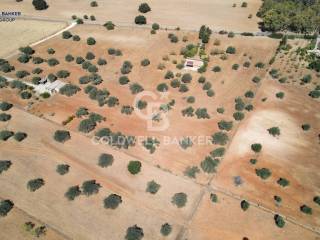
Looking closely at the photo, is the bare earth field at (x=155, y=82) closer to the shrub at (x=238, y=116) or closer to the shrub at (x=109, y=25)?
the shrub at (x=238, y=116)

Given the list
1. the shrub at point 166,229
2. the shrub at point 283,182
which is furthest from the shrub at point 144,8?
the shrub at point 166,229

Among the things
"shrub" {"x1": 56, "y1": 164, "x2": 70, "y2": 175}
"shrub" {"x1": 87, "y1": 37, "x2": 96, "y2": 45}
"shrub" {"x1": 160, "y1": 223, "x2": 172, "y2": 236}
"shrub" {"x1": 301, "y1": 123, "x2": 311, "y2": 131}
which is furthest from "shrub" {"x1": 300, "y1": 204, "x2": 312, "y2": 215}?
"shrub" {"x1": 87, "y1": 37, "x2": 96, "y2": 45}

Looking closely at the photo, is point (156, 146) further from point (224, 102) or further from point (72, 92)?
point (72, 92)

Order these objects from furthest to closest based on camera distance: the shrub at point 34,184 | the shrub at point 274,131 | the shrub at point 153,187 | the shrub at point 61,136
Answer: the shrub at point 274,131
the shrub at point 61,136
the shrub at point 34,184
the shrub at point 153,187

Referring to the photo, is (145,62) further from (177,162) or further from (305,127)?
(305,127)

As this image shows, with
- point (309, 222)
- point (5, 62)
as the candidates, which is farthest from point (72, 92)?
point (309, 222)

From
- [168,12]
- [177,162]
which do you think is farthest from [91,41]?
[177,162]
